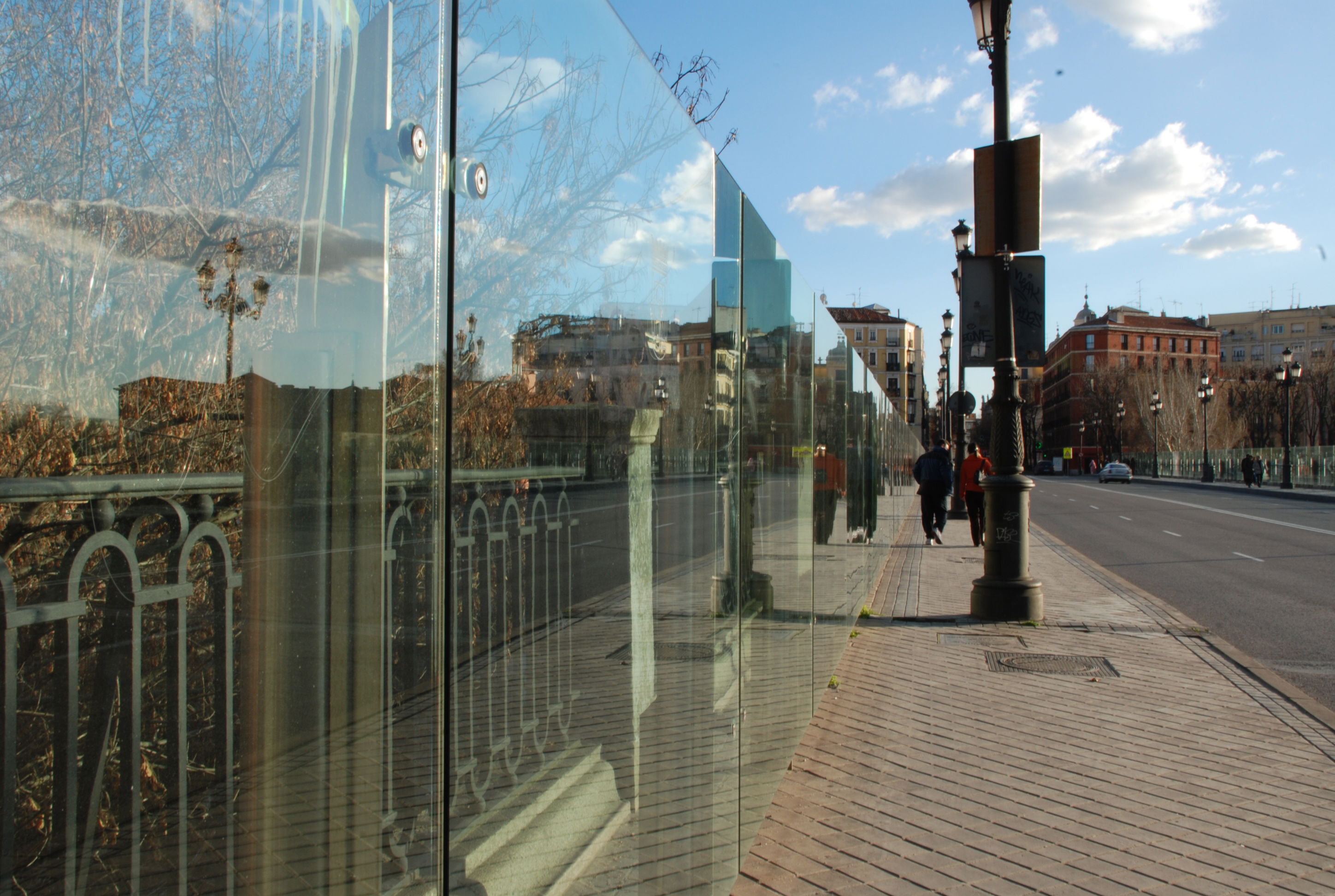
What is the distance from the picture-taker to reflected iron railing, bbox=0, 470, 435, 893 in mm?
923

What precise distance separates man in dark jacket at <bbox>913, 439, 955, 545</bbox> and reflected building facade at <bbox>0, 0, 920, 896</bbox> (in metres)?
15.2

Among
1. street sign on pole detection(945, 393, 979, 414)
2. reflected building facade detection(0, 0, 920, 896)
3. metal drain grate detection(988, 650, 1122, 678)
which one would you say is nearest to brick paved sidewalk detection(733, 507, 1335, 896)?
metal drain grate detection(988, 650, 1122, 678)

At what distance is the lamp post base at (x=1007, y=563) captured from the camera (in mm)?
9055

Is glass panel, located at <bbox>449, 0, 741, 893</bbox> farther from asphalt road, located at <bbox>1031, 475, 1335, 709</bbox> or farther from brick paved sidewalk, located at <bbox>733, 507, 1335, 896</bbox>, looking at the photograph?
asphalt road, located at <bbox>1031, 475, 1335, 709</bbox>

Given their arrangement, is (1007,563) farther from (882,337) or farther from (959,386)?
(882,337)

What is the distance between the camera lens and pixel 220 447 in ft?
3.58

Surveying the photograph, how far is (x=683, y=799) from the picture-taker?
2.63m

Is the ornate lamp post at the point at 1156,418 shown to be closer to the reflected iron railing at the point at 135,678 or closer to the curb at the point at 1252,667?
the curb at the point at 1252,667

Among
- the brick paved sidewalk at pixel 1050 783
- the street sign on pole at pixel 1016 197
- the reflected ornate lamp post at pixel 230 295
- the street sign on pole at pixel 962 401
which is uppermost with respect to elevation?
the street sign on pole at pixel 1016 197

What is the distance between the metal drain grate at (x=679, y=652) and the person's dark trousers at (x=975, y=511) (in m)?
14.6

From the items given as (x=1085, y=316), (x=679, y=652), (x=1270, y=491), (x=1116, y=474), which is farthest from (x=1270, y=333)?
(x=679, y=652)

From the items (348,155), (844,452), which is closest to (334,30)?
(348,155)

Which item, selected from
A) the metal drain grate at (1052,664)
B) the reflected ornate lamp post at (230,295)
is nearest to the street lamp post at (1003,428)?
the metal drain grate at (1052,664)

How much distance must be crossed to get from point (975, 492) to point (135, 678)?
16.5 m
